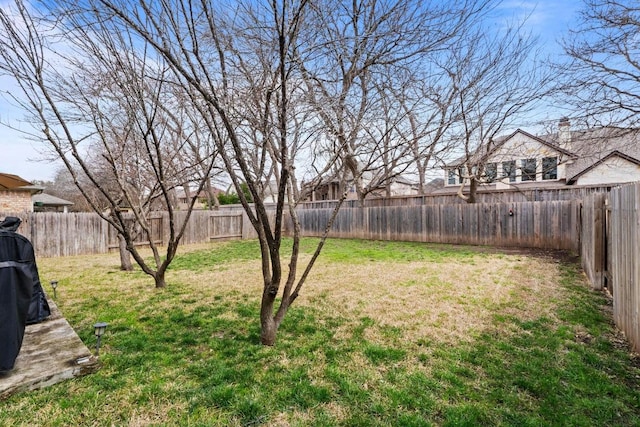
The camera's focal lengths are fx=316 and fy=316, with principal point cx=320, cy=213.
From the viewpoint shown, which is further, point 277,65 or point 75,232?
point 75,232

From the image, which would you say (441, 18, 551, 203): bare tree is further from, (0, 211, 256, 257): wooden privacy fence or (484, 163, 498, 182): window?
(0, 211, 256, 257): wooden privacy fence

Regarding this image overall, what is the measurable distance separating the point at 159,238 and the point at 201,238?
155 centimetres

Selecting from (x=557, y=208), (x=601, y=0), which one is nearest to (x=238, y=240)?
(x=557, y=208)

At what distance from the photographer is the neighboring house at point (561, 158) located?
7.97 meters

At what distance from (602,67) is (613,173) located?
348 inches

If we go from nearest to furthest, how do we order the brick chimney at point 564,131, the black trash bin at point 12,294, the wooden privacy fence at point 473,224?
the black trash bin at point 12,294
the brick chimney at point 564,131
the wooden privacy fence at point 473,224

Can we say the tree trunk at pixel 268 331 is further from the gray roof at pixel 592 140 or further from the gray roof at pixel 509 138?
the gray roof at pixel 509 138

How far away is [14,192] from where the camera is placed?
12016 mm

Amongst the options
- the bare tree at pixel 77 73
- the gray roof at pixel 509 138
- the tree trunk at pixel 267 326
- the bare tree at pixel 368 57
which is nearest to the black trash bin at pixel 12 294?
the bare tree at pixel 77 73

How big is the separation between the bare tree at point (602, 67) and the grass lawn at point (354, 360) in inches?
195

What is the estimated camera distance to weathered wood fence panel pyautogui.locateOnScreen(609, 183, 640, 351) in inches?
93.4

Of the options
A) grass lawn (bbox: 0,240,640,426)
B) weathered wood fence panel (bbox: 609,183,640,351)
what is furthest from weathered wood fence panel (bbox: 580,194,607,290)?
weathered wood fence panel (bbox: 609,183,640,351)

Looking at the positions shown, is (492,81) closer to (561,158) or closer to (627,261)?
(627,261)

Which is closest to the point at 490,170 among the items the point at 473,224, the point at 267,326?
the point at 473,224
